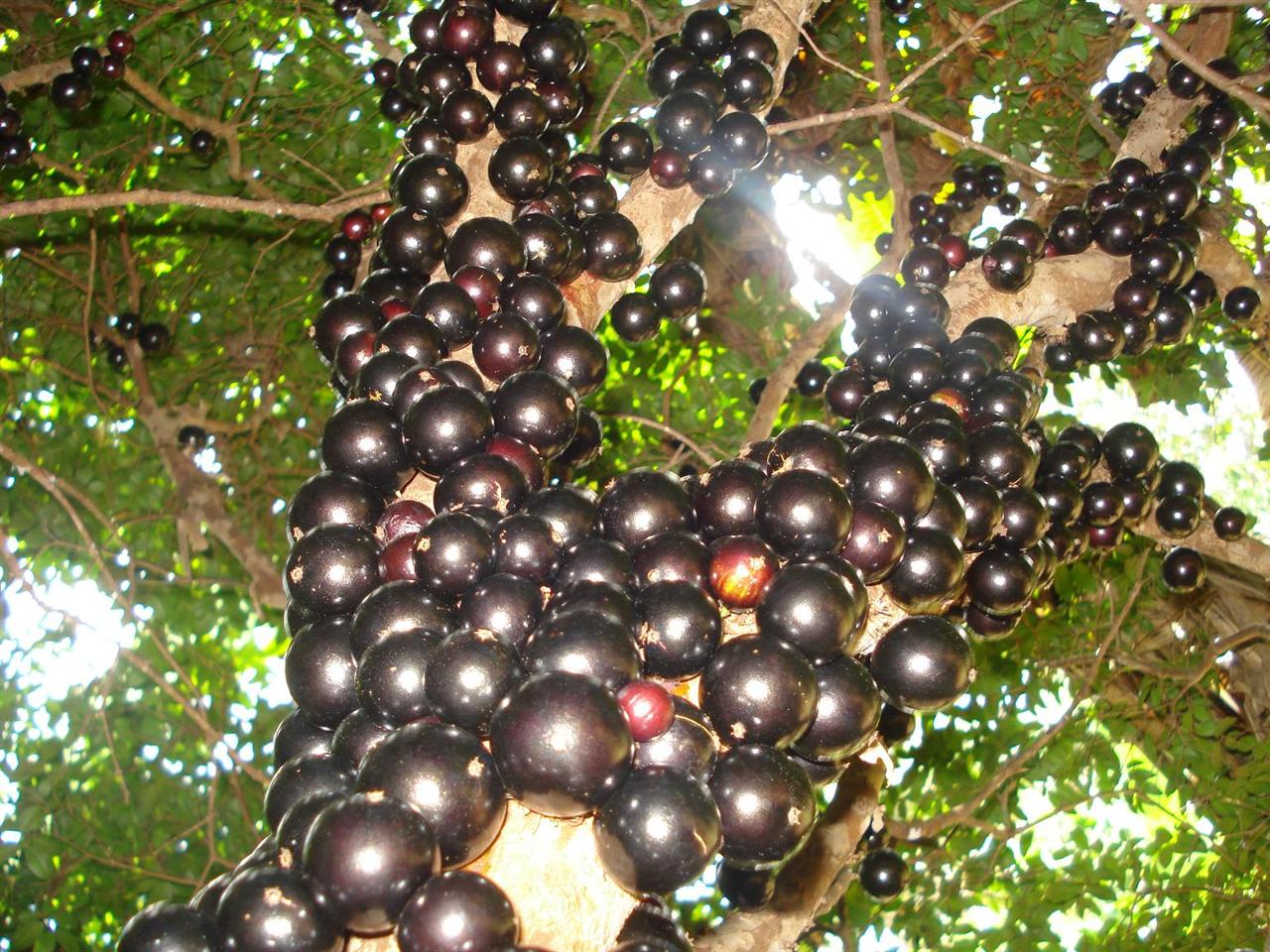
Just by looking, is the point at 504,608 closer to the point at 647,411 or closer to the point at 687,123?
the point at 687,123

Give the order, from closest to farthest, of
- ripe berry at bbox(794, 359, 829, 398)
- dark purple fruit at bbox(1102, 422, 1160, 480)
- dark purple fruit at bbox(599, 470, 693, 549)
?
dark purple fruit at bbox(599, 470, 693, 549) → dark purple fruit at bbox(1102, 422, 1160, 480) → ripe berry at bbox(794, 359, 829, 398)

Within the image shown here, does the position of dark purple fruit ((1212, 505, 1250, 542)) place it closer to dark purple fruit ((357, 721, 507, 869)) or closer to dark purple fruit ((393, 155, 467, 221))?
dark purple fruit ((393, 155, 467, 221))

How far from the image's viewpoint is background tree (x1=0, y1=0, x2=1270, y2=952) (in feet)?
12.0

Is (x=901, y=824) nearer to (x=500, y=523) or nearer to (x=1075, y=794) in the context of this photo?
(x=1075, y=794)

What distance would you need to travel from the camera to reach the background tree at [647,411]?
12.0 feet

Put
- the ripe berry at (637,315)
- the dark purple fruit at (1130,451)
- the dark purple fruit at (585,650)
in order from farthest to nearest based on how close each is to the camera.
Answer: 1. the dark purple fruit at (1130,451)
2. the ripe berry at (637,315)
3. the dark purple fruit at (585,650)

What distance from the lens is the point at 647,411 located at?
5.35 m

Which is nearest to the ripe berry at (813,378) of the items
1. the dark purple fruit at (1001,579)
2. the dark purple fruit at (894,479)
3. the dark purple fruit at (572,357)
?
the dark purple fruit at (1001,579)

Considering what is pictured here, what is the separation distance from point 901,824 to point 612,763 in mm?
3052

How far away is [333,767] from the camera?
1.45 m

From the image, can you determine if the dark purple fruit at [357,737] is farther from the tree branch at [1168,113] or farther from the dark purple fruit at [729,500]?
the tree branch at [1168,113]

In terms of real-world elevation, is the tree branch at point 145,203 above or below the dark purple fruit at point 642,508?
above

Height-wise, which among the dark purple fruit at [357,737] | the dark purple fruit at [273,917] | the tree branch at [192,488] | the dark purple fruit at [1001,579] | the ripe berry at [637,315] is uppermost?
the ripe berry at [637,315]

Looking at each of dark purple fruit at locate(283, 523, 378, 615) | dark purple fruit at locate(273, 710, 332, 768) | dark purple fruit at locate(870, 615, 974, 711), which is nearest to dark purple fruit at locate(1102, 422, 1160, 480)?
dark purple fruit at locate(870, 615, 974, 711)
